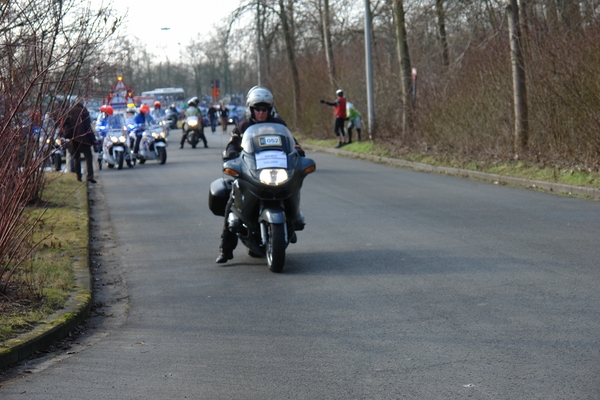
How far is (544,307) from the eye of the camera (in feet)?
23.0

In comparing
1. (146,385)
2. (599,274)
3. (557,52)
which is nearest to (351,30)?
(557,52)

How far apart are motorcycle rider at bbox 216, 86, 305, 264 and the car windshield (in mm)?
174

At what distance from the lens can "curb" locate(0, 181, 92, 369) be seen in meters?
6.04

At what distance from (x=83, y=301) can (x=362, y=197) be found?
353 inches

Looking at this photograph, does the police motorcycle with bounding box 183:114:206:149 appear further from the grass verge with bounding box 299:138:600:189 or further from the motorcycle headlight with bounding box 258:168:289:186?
the motorcycle headlight with bounding box 258:168:289:186

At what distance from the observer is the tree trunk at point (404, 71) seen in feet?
88.3

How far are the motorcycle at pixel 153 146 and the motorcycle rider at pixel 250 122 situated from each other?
59.1 ft

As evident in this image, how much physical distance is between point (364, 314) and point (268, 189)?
2.35 meters

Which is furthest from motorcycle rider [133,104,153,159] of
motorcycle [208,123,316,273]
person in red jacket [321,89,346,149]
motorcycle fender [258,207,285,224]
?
motorcycle fender [258,207,285,224]

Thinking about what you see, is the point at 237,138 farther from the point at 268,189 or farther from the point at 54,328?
the point at 54,328

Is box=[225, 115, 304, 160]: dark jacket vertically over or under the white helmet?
under

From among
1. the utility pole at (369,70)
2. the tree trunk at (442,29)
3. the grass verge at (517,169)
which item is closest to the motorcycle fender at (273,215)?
the grass verge at (517,169)

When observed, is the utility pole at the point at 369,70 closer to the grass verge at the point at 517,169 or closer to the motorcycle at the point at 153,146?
the grass verge at the point at 517,169

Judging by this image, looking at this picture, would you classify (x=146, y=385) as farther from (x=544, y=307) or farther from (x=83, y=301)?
(x=544, y=307)
